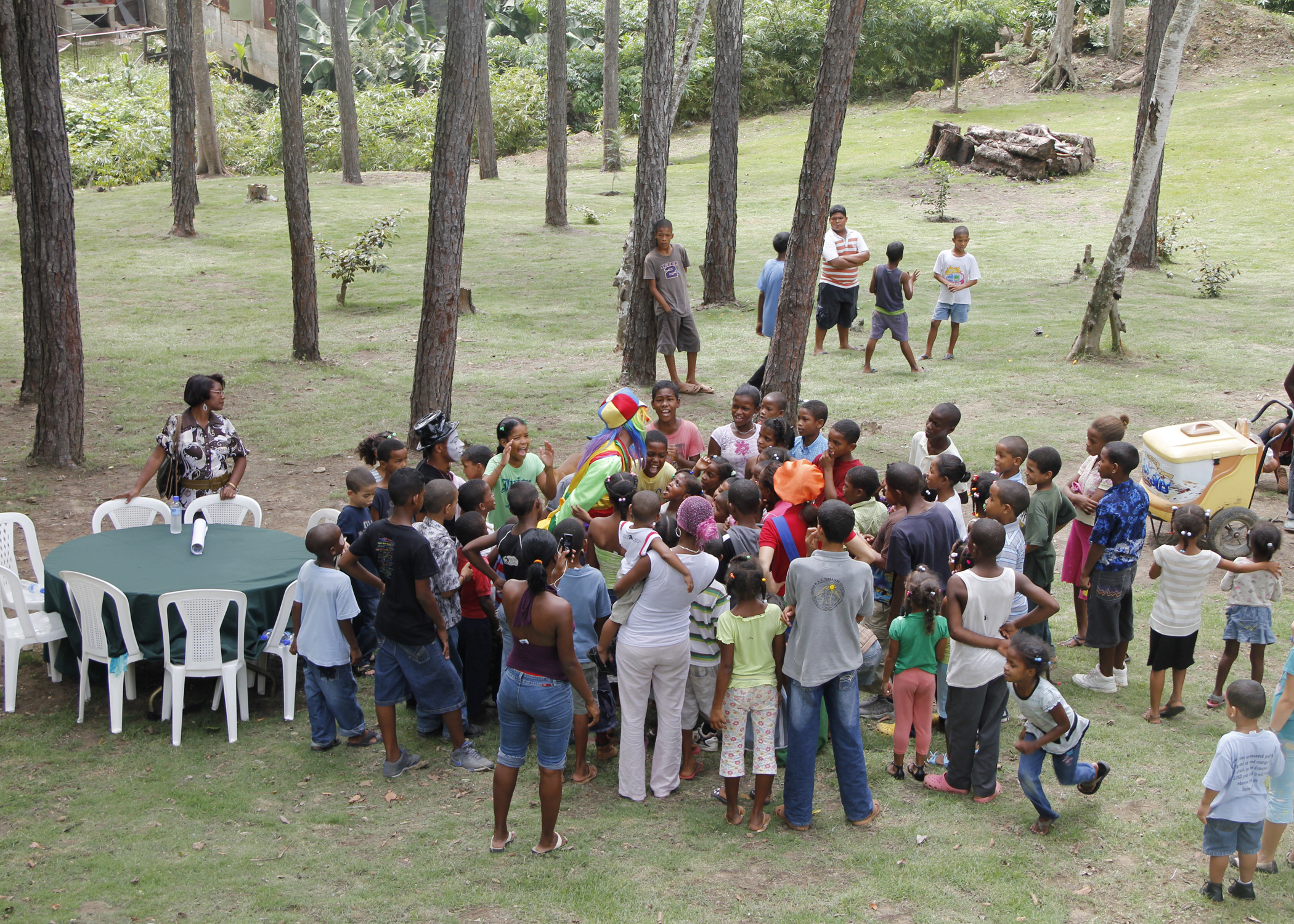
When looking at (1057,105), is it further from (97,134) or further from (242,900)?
(242,900)

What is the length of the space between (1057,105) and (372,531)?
1239 inches

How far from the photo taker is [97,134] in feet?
102

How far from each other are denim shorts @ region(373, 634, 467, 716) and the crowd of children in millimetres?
13

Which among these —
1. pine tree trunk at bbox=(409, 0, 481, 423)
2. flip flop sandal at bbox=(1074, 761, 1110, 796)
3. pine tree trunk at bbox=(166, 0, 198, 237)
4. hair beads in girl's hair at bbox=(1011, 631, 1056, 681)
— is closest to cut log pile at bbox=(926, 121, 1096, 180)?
pine tree trunk at bbox=(166, 0, 198, 237)

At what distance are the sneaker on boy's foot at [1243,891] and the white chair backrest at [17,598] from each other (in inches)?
253

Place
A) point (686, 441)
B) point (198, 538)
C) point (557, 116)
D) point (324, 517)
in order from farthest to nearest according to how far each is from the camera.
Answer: point (557, 116) → point (686, 441) → point (324, 517) → point (198, 538)

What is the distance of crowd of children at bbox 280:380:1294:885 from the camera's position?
4797 mm

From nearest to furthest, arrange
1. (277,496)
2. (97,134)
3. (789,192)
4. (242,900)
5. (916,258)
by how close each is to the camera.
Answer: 1. (242,900)
2. (277,496)
3. (916,258)
4. (789,192)
5. (97,134)

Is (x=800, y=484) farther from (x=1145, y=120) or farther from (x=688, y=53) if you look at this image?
(x=1145, y=120)

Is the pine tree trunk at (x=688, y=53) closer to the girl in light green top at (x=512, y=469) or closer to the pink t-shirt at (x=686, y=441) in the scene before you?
the pink t-shirt at (x=686, y=441)

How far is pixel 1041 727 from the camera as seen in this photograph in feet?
15.9

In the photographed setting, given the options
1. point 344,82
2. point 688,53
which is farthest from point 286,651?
point 344,82

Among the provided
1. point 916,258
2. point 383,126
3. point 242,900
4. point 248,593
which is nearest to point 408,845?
point 242,900

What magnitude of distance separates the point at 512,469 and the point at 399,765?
2.09m
